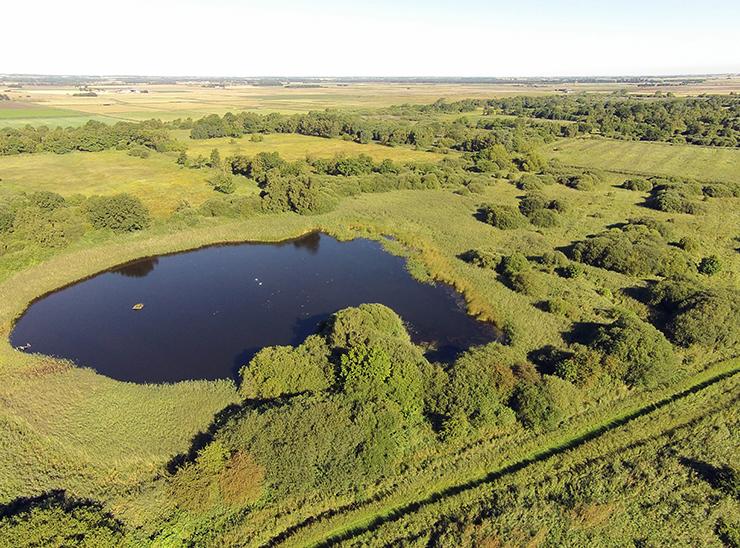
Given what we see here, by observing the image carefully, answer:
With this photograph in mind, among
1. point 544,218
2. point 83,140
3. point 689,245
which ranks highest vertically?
point 83,140

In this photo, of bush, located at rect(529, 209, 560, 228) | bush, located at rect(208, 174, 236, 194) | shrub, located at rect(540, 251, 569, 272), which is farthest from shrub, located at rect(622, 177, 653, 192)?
bush, located at rect(208, 174, 236, 194)

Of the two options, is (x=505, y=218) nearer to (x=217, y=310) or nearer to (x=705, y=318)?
(x=705, y=318)

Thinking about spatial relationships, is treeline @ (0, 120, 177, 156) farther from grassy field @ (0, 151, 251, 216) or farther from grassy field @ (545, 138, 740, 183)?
grassy field @ (545, 138, 740, 183)

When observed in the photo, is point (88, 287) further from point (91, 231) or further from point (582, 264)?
point (582, 264)

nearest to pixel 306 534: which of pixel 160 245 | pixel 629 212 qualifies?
pixel 160 245

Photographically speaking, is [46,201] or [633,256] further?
[46,201]

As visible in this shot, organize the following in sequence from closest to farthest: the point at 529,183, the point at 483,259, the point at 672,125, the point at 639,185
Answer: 1. the point at 483,259
2. the point at 639,185
3. the point at 529,183
4. the point at 672,125

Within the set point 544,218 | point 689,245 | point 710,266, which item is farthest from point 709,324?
point 544,218
